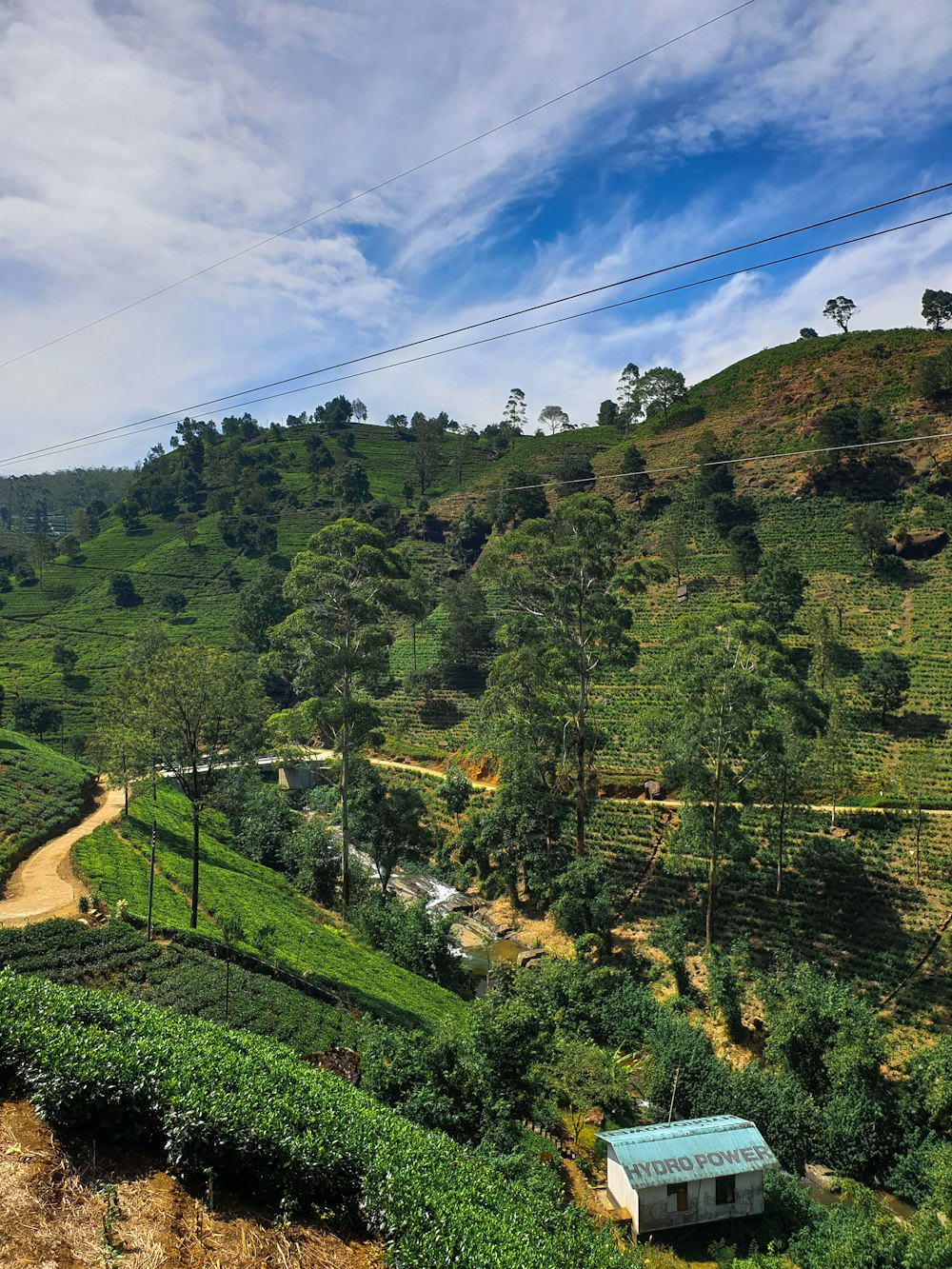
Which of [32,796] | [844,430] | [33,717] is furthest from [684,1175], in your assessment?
[844,430]

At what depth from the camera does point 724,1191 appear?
13.8 metres

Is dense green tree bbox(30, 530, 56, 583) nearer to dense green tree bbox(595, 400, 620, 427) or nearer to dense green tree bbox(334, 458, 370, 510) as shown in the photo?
dense green tree bbox(334, 458, 370, 510)

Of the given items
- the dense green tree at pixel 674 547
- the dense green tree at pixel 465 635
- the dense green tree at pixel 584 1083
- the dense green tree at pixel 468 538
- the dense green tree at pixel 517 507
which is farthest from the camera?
the dense green tree at pixel 468 538

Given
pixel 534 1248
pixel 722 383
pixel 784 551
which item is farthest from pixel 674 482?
pixel 534 1248

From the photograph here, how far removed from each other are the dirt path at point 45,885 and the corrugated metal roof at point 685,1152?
1500 cm

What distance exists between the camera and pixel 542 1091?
14461 millimetres

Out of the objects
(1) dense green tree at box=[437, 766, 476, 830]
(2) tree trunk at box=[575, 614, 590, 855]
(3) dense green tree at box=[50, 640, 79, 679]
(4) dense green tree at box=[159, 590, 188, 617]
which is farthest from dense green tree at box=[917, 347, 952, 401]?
(3) dense green tree at box=[50, 640, 79, 679]

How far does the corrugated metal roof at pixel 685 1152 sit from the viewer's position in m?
13.4

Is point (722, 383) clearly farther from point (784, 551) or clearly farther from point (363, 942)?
point (363, 942)

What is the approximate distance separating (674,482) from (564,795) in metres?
51.6

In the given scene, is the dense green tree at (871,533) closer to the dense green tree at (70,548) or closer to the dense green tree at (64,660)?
the dense green tree at (64,660)

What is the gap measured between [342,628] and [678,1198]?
1917 cm

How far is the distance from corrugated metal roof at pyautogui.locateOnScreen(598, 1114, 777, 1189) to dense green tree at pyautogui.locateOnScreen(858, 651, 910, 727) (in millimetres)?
27168

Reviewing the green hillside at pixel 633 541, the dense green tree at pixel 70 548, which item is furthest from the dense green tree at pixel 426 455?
the dense green tree at pixel 70 548
